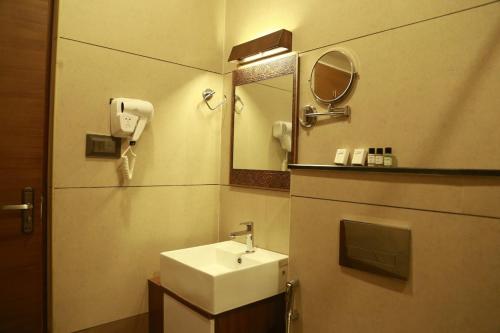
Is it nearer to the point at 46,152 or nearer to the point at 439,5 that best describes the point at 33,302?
the point at 46,152

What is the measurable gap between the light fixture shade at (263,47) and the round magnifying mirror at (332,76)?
0.24 metres

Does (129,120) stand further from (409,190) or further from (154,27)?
(409,190)

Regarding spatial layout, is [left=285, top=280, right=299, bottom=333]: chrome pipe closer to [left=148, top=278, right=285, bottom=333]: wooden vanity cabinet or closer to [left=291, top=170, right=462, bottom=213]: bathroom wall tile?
[left=148, top=278, right=285, bottom=333]: wooden vanity cabinet

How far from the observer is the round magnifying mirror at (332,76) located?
153cm

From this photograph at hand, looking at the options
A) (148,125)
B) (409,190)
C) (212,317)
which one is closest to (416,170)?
(409,190)

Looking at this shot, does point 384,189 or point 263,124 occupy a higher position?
point 263,124

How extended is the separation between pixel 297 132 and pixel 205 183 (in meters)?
0.77

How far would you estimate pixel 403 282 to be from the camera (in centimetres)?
120

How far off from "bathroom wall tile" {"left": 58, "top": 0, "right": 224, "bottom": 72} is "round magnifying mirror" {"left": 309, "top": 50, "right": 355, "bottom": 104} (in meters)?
0.83

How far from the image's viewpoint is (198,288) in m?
1.52

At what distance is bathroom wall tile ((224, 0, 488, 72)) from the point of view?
1.33m

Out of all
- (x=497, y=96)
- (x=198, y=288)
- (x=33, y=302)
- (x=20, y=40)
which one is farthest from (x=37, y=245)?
(x=497, y=96)

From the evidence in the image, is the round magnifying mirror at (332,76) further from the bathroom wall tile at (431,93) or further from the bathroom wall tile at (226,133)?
the bathroom wall tile at (226,133)

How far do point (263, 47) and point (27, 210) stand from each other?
4.93ft
